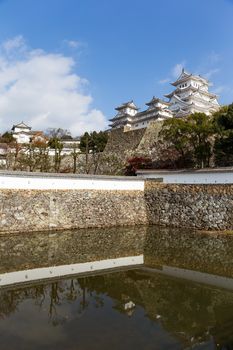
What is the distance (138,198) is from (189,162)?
6185 millimetres

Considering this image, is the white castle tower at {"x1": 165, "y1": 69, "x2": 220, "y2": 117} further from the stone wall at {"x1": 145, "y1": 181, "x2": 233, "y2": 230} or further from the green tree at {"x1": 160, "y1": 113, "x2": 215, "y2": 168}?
the stone wall at {"x1": 145, "y1": 181, "x2": 233, "y2": 230}

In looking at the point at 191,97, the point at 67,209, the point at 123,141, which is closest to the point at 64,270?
the point at 67,209

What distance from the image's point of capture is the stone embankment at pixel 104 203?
1180cm

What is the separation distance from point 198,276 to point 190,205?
701 cm

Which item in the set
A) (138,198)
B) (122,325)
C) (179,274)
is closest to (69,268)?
(179,274)

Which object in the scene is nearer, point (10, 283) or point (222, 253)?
point (10, 283)

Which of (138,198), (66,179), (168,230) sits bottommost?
(168,230)

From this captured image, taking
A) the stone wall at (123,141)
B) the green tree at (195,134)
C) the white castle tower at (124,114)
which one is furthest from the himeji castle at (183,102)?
the green tree at (195,134)

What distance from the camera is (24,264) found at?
296 inches

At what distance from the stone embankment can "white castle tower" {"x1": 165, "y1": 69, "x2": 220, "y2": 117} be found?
15.7 m

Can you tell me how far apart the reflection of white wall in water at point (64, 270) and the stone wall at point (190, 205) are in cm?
558

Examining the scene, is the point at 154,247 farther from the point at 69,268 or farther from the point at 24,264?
the point at 24,264

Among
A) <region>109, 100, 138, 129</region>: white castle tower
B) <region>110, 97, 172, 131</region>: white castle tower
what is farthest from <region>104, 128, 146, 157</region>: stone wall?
<region>109, 100, 138, 129</region>: white castle tower

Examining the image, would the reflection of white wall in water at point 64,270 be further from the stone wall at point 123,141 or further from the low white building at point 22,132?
the low white building at point 22,132
